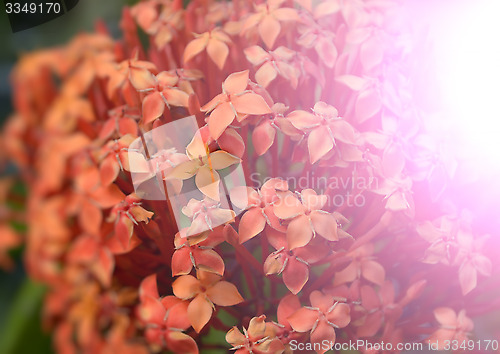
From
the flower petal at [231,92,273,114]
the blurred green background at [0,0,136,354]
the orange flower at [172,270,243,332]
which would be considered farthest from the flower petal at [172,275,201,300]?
the blurred green background at [0,0,136,354]

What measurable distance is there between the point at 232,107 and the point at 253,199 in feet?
0.17

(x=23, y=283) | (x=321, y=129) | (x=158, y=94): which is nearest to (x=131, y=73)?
(x=158, y=94)

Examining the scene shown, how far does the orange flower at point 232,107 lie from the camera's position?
0.88 ft

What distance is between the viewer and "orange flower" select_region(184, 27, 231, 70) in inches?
13.1

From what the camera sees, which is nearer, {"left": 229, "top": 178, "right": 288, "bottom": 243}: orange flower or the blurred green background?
{"left": 229, "top": 178, "right": 288, "bottom": 243}: orange flower

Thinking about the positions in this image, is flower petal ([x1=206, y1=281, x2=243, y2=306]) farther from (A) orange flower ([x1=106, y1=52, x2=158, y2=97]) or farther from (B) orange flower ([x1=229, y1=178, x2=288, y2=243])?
(A) orange flower ([x1=106, y1=52, x2=158, y2=97])

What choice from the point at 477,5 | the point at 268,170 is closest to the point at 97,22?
the point at 268,170

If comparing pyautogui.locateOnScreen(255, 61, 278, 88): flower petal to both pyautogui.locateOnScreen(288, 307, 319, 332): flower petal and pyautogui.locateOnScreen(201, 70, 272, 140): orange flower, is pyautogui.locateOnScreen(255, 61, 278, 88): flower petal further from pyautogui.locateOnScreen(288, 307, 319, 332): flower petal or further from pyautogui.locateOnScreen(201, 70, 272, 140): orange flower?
pyautogui.locateOnScreen(288, 307, 319, 332): flower petal

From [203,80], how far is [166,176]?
0.11m

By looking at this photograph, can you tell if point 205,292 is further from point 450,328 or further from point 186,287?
point 450,328

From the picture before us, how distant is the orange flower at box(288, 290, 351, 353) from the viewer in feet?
0.92

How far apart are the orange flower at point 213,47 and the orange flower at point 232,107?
0.05m

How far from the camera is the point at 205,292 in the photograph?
0.28 meters

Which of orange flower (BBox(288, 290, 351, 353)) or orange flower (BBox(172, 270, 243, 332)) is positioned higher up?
orange flower (BBox(172, 270, 243, 332))
